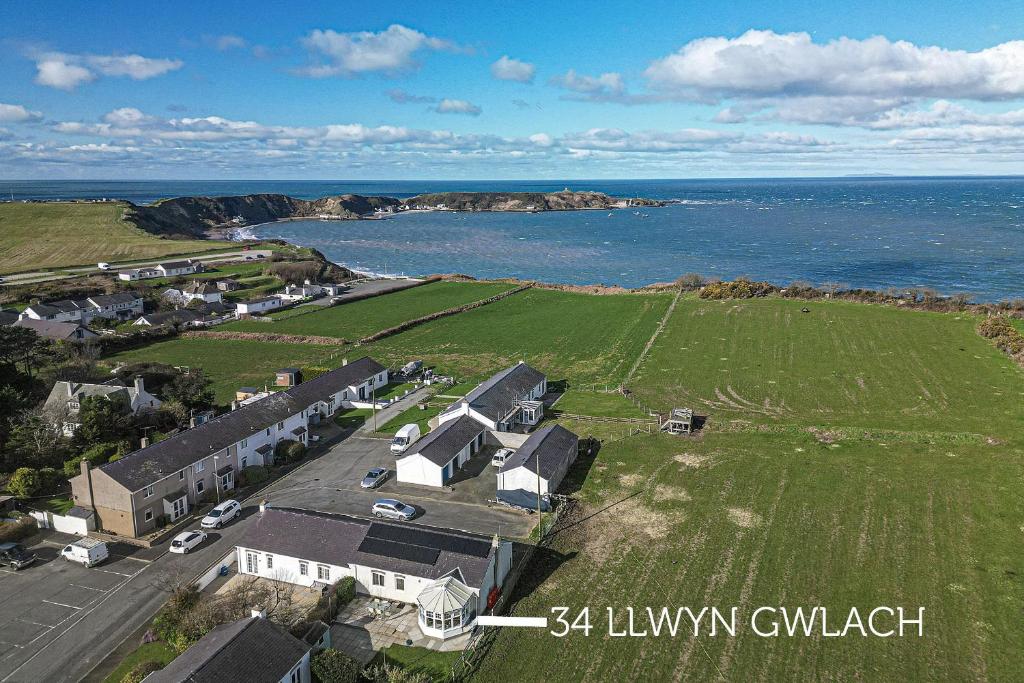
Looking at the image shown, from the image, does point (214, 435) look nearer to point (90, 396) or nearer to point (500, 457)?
point (90, 396)

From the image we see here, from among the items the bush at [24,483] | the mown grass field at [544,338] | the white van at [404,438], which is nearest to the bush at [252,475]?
the white van at [404,438]

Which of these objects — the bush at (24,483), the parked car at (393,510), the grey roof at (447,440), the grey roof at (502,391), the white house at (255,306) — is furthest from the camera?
the white house at (255,306)

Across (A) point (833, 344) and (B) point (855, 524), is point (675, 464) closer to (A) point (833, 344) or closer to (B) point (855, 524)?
(B) point (855, 524)

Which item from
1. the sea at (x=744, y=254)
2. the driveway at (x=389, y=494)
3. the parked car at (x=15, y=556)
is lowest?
the driveway at (x=389, y=494)

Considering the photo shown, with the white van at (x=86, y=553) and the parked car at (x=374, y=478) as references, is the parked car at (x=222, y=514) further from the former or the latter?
the parked car at (x=374, y=478)

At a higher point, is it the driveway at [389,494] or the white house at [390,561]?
the white house at [390,561]

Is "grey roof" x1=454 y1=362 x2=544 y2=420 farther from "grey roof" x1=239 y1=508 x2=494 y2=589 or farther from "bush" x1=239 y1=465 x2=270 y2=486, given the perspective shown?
"grey roof" x1=239 y1=508 x2=494 y2=589
